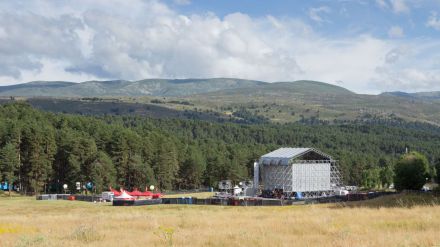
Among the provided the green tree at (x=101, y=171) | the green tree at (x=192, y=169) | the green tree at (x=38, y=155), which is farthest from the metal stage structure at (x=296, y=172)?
the green tree at (x=38, y=155)

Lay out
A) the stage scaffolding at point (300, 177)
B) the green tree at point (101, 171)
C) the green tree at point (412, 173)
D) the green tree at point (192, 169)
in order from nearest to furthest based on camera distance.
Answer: the green tree at point (412, 173), the green tree at point (101, 171), the stage scaffolding at point (300, 177), the green tree at point (192, 169)

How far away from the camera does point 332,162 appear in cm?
12200

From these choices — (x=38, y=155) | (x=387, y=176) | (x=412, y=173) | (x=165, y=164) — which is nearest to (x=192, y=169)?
(x=165, y=164)

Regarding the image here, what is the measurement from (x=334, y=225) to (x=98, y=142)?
95.5 metres

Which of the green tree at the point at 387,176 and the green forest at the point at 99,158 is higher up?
the green forest at the point at 99,158

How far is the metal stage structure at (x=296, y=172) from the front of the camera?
367ft

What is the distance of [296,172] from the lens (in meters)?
112

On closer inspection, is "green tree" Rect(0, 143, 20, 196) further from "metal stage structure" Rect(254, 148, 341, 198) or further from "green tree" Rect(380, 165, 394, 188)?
"green tree" Rect(380, 165, 394, 188)

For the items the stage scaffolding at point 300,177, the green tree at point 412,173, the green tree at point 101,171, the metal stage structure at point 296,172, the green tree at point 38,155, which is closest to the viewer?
the green tree at point 412,173

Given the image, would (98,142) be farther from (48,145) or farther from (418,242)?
(418,242)

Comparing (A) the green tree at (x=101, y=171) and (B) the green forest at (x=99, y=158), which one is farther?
(A) the green tree at (x=101, y=171)

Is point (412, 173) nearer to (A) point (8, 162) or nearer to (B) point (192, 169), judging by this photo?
(B) point (192, 169)

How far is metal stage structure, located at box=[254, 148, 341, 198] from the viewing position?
367ft

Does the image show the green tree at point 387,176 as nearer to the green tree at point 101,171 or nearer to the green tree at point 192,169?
the green tree at point 192,169
